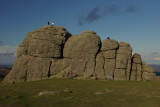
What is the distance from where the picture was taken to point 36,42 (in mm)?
64688

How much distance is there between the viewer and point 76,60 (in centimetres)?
6438

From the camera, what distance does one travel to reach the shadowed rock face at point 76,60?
207ft

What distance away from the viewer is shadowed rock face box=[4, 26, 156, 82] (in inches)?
2485

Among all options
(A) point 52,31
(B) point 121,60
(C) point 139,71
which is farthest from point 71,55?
(C) point 139,71

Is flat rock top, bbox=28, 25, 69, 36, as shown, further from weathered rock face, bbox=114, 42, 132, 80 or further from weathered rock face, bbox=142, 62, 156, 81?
weathered rock face, bbox=142, 62, 156, 81

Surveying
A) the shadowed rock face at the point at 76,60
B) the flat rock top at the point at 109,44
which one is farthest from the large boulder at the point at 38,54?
the flat rock top at the point at 109,44

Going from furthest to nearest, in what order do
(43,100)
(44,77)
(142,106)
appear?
(44,77), (43,100), (142,106)

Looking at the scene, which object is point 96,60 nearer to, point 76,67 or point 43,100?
point 76,67

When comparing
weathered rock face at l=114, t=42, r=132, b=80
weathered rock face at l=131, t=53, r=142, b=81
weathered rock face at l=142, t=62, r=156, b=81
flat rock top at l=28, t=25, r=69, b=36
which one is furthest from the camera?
flat rock top at l=28, t=25, r=69, b=36

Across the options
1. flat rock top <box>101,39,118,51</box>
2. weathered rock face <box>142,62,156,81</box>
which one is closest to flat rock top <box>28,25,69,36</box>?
flat rock top <box>101,39,118,51</box>

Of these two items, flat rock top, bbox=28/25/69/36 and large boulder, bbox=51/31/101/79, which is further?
flat rock top, bbox=28/25/69/36

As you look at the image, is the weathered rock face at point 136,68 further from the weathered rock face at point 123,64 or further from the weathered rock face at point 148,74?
the weathered rock face at point 123,64

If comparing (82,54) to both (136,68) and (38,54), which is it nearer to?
(38,54)

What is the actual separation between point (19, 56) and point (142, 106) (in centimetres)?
4880
